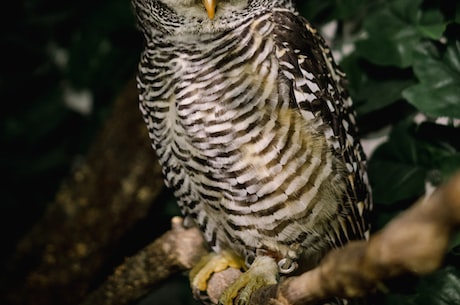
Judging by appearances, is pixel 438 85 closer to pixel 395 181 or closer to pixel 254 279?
pixel 395 181

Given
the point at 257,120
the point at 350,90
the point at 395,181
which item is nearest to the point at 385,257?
the point at 257,120

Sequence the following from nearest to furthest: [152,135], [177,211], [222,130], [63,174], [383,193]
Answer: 1. [222,130]
2. [152,135]
3. [383,193]
4. [177,211]
5. [63,174]

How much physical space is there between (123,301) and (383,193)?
838mm

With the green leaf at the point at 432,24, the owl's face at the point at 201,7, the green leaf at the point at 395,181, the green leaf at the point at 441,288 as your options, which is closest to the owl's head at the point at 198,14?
the owl's face at the point at 201,7

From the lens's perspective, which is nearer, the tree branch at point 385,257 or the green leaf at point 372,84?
the tree branch at point 385,257

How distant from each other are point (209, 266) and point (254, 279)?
10.7 inches

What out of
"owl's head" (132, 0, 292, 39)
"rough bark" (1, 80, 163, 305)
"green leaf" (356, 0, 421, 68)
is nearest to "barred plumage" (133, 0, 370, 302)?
"owl's head" (132, 0, 292, 39)

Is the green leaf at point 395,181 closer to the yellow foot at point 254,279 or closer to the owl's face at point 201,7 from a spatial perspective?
the yellow foot at point 254,279

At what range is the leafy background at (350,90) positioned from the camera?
190 cm

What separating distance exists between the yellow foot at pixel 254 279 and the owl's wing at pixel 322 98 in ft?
0.68

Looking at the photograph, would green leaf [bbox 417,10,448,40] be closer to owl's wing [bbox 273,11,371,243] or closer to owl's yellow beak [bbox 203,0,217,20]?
owl's wing [bbox 273,11,371,243]

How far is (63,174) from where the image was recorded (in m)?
3.21

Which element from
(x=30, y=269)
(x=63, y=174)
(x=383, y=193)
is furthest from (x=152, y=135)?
(x=63, y=174)

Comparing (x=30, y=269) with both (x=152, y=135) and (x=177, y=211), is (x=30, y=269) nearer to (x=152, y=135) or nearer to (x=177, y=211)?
(x=177, y=211)
